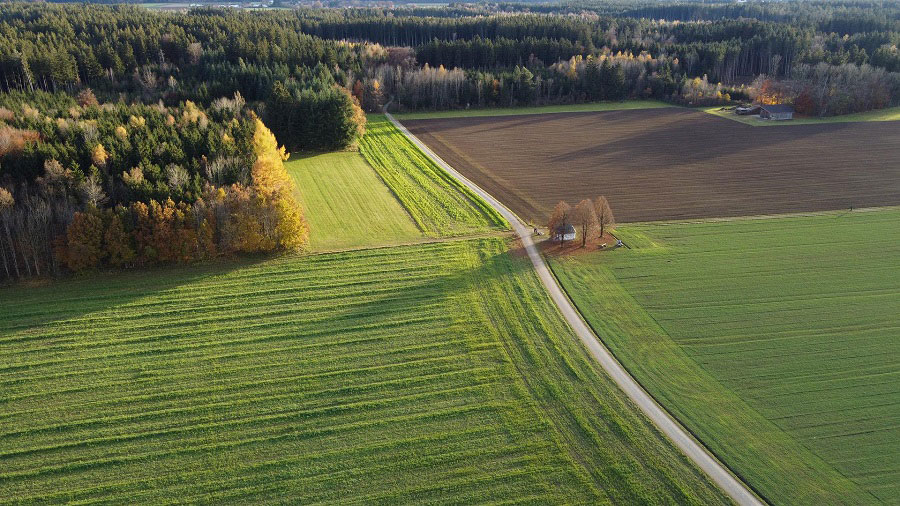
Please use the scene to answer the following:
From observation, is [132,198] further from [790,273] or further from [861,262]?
[861,262]

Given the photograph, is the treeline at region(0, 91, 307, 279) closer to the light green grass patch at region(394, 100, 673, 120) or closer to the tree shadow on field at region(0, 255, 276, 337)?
the tree shadow on field at region(0, 255, 276, 337)

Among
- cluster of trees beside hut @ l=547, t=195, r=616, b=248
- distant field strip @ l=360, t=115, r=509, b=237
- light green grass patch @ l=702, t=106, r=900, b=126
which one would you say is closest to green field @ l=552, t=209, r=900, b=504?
cluster of trees beside hut @ l=547, t=195, r=616, b=248

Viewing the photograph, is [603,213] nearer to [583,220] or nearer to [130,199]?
[583,220]

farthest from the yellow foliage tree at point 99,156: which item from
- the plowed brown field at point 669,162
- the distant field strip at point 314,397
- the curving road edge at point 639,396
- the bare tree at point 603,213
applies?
the bare tree at point 603,213

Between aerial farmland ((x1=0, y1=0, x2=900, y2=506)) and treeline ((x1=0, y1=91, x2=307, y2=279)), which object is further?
treeline ((x1=0, y1=91, x2=307, y2=279))

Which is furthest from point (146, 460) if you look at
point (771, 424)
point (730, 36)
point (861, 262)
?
point (730, 36)

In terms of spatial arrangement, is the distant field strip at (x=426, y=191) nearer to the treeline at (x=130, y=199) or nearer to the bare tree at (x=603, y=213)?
the bare tree at (x=603, y=213)
